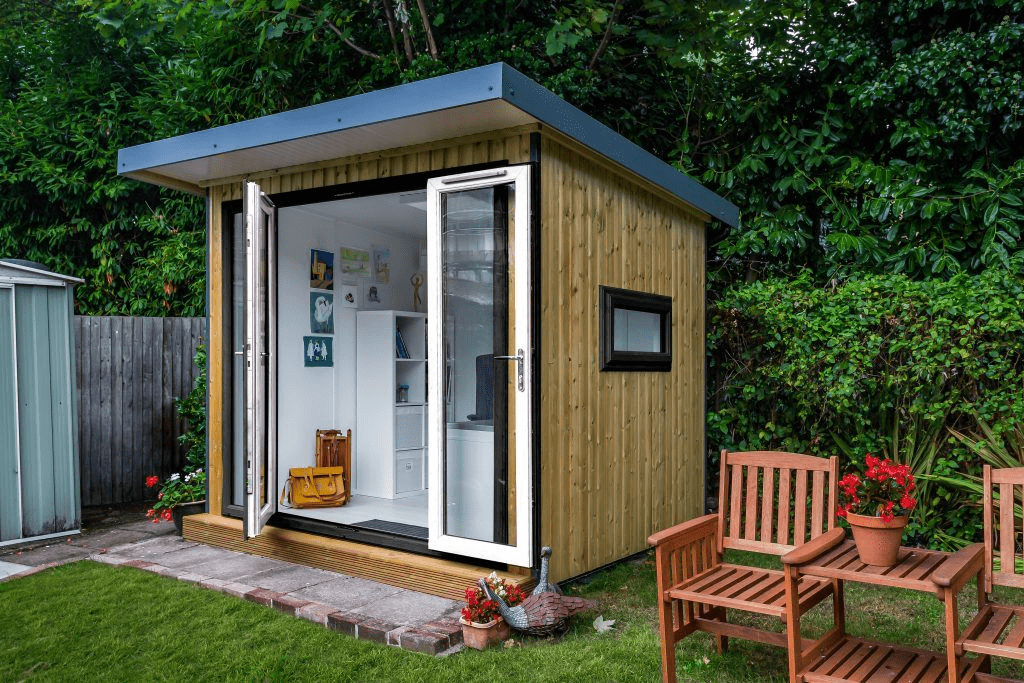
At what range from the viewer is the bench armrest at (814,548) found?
9.17ft

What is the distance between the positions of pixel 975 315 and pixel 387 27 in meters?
6.70

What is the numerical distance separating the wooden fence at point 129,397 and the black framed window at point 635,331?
4.48m

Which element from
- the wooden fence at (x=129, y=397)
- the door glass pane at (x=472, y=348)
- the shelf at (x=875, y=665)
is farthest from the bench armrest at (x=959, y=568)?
the wooden fence at (x=129, y=397)

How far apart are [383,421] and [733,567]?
3.67 metres

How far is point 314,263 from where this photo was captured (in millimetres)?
6277

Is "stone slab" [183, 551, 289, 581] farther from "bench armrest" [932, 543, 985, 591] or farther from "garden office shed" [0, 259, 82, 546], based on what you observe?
"bench armrest" [932, 543, 985, 591]

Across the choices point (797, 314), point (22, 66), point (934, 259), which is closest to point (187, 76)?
point (22, 66)

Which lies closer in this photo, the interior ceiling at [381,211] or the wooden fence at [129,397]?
the interior ceiling at [381,211]

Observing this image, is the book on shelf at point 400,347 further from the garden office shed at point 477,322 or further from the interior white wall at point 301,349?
the garden office shed at point 477,322

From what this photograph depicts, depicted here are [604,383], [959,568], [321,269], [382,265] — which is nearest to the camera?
[959,568]

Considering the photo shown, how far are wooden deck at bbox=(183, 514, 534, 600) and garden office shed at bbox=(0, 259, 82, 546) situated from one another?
3.31 feet

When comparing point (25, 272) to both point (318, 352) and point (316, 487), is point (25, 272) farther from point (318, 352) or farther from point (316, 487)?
point (316, 487)

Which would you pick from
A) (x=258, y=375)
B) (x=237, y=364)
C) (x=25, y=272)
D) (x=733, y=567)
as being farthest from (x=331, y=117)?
(x=733, y=567)

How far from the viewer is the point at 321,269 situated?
6.35 metres
